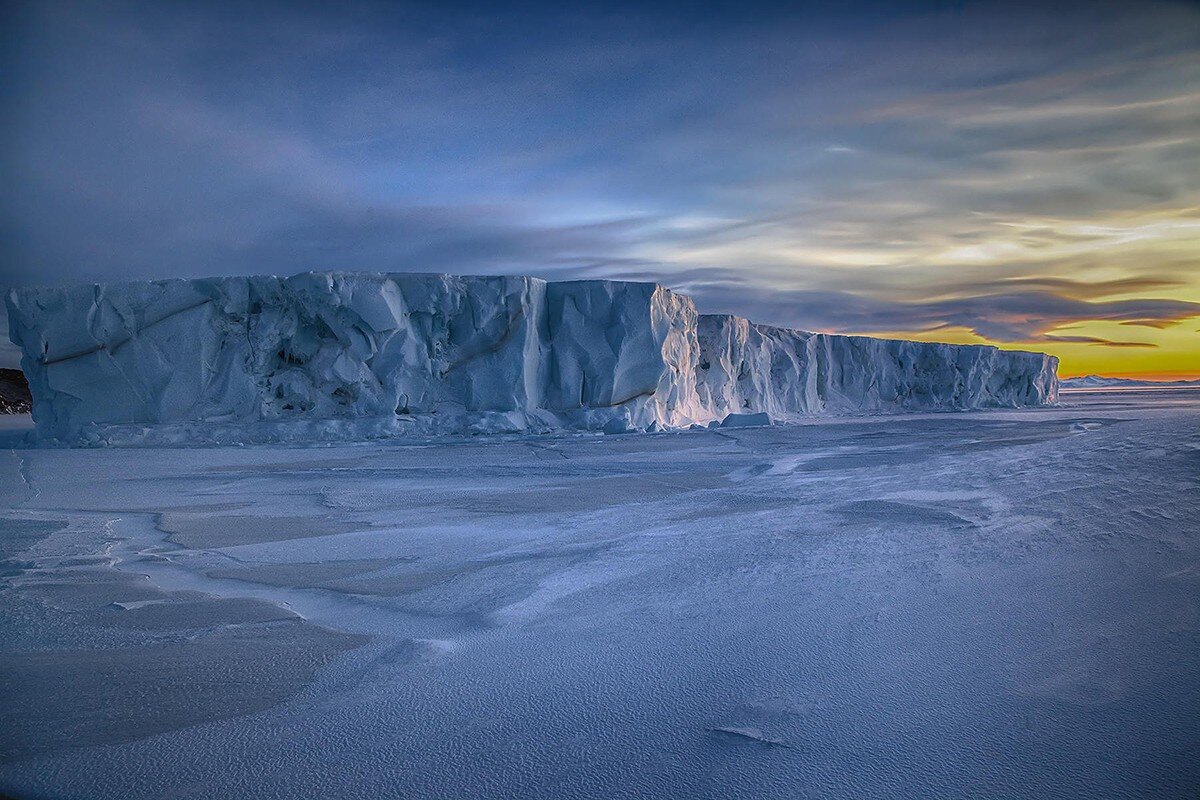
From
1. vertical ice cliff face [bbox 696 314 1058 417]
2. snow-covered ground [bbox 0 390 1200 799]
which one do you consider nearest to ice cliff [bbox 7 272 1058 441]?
vertical ice cliff face [bbox 696 314 1058 417]

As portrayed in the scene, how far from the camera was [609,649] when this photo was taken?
2734mm

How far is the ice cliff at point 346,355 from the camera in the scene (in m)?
14.7

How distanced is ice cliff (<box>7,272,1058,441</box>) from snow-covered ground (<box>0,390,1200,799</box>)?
367 inches

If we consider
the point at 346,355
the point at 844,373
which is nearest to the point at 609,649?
the point at 346,355

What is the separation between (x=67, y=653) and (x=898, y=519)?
476cm

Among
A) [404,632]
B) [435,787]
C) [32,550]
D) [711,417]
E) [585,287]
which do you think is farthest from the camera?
[711,417]

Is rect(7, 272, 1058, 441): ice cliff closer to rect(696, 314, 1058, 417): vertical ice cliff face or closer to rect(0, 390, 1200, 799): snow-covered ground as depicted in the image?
rect(696, 314, 1058, 417): vertical ice cliff face

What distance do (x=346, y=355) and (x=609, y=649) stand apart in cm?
1359

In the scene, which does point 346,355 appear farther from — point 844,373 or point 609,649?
point 844,373

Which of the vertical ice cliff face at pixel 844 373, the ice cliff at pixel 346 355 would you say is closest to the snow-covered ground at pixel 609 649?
the ice cliff at pixel 346 355

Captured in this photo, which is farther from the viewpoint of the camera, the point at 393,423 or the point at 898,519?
the point at 393,423

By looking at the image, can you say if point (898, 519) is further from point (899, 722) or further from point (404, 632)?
point (404, 632)

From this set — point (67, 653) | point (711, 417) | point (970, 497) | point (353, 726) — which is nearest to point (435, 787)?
point (353, 726)

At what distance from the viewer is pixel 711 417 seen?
831 inches
